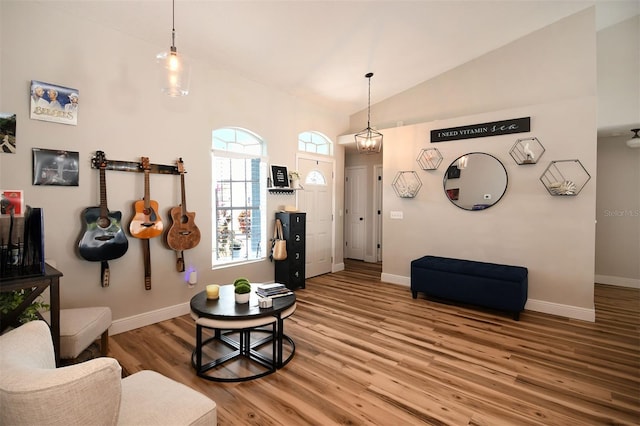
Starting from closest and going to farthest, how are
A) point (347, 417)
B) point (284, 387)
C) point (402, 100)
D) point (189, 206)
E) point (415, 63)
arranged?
point (347, 417) → point (284, 387) → point (189, 206) → point (415, 63) → point (402, 100)

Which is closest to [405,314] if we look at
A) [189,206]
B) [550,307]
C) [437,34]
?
[550,307]

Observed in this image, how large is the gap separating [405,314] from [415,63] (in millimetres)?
3582

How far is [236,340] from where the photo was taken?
3129 mm

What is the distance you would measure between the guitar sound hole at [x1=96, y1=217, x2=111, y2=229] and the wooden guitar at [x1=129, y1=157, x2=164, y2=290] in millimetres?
238

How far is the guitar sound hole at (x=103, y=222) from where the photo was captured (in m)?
3.03

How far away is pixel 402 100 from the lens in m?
5.50

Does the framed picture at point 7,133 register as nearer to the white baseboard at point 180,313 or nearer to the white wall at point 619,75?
the white baseboard at point 180,313

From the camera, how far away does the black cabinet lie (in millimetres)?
4781

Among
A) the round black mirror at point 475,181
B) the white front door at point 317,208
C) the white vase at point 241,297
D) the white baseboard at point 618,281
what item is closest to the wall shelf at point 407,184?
the round black mirror at point 475,181

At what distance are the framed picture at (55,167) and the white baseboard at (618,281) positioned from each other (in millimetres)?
7808

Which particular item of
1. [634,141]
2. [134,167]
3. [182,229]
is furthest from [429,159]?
[134,167]

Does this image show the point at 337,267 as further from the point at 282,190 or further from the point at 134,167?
the point at 134,167

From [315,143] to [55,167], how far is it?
384 centimetres

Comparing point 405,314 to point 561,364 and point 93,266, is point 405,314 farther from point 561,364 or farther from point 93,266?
point 93,266
